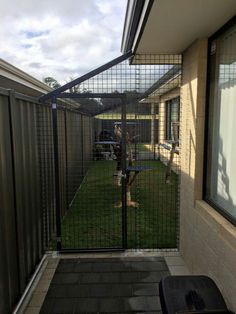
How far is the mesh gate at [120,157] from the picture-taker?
3.27 m

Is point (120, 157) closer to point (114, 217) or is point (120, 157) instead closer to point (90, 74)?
point (114, 217)

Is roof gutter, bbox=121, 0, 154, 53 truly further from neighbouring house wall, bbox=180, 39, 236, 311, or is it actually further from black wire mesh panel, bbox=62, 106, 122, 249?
black wire mesh panel, bbox=62, 106, 122, 249

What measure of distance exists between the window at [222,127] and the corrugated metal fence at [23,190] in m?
1.71

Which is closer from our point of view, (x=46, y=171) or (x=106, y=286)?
(x=106, y=286)

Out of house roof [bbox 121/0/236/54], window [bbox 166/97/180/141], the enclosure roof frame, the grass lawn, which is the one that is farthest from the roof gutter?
window [bbox 166/97/180/141]

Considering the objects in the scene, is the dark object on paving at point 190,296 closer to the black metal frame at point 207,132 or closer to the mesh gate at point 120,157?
the black metal frame at point 207,132

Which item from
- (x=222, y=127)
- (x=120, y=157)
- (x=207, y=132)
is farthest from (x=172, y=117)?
(x=222, y=127)

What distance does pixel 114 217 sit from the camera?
4.83 m

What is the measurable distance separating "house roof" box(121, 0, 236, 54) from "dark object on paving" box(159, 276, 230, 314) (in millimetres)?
1851

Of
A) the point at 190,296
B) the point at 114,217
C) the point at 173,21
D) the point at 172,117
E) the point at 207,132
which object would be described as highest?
the point at 173,21

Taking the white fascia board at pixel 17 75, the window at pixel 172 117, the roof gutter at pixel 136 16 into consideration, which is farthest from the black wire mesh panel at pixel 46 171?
the window at pixel 172 117

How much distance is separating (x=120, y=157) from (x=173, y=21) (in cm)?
285

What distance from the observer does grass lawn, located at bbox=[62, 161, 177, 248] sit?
3840 mm

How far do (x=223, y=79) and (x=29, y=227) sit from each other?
2.24 metres
